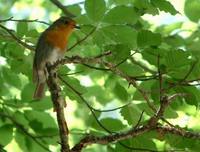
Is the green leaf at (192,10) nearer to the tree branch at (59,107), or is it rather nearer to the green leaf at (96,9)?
the green leaf at (96,9)

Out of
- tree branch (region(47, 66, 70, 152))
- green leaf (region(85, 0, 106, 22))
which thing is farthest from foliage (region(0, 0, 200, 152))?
tree branch (region(47, 66, 70, 152))

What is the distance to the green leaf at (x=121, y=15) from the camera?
84.0 inches

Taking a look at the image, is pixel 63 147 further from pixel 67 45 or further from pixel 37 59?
pixel 67 45

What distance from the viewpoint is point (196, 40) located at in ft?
9.93

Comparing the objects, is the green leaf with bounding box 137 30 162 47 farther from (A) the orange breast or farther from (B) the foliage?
(A) the orange breast

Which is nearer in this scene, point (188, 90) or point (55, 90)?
point (55, 90)

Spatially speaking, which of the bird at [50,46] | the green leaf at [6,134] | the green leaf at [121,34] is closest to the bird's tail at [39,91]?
the bird at [50,46]

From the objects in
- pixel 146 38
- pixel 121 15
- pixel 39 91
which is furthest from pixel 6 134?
pixel 146 38

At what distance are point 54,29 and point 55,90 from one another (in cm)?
102

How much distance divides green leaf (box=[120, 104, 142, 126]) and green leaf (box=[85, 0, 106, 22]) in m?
0.41

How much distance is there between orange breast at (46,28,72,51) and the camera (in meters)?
2.69

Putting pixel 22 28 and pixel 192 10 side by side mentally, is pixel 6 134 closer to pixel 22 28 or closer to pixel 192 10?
pixel 22 28

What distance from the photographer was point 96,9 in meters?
2.10

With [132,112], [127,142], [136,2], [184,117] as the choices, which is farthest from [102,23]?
[184,117]
